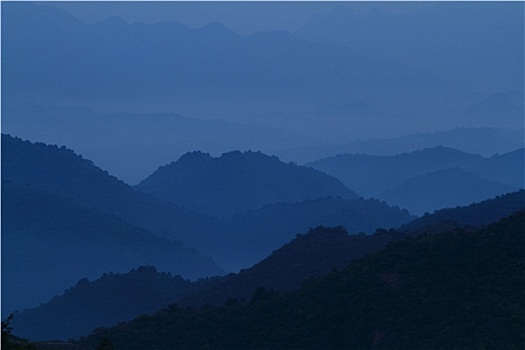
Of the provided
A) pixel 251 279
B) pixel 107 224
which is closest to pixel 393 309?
pixel 251 279

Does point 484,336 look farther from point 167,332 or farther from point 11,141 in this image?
point 11,141

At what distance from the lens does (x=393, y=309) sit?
38.6m

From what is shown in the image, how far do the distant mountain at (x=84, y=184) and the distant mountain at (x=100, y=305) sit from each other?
53.6 metres

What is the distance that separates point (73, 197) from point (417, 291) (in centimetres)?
11375

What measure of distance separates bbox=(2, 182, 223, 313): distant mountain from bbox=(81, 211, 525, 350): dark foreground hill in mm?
81097

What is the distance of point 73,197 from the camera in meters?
146

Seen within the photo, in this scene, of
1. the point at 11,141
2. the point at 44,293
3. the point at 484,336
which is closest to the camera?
the point at 484,336

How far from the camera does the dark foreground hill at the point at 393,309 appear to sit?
35094mm

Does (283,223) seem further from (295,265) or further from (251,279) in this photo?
(251,279)

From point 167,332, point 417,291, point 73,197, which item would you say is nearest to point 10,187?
point 73,197

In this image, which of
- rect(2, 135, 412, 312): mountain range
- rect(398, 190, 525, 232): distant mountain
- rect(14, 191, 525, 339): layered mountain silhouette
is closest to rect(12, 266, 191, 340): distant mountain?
rect(14, 191, 525, 339): layered mountain silhouette

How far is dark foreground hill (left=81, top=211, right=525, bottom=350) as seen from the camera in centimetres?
3509

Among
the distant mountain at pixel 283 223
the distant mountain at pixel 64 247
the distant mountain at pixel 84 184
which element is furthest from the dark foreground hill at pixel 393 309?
the distant mountain at pixel 84 184

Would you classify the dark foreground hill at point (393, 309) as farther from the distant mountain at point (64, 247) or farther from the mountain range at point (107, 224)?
the distant mountain at point (64, 247)
